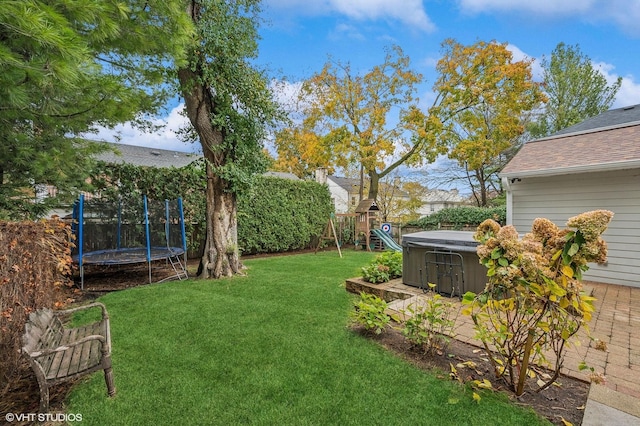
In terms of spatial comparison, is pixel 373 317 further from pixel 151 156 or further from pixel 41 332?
pixel 151 156

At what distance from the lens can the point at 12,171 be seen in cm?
407

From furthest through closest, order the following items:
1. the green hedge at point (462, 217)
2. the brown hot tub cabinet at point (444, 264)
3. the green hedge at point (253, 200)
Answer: the green hedge at point (462, 217), the green hedge at point (253, 200), the brown hot tub cabinet at point (444, 264)

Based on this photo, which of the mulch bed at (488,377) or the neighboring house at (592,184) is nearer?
the mulch bed at (488,377)

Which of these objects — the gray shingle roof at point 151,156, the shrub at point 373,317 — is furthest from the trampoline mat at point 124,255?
the gray shingle roof at point 151,156

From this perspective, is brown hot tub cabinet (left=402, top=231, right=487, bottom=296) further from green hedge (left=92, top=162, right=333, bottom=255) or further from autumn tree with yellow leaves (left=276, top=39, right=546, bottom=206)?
autumn tree with yellow leaves (left=276, top=39, right=546, bottom=206)

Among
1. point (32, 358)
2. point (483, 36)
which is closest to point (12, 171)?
point (32, 358)

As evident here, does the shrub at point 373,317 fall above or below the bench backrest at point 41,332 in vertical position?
below

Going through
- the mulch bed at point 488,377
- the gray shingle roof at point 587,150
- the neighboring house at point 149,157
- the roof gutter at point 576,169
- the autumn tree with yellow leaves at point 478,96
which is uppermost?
the autumn tree with yellow leaves at point 478,96

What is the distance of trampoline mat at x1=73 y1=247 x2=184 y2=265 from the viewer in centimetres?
512

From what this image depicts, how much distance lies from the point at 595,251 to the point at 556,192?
5374mm

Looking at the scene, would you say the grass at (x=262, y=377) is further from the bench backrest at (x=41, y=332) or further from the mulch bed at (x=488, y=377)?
the bench backrest at (x=41, y=332)

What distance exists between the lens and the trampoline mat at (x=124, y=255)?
5.12 m

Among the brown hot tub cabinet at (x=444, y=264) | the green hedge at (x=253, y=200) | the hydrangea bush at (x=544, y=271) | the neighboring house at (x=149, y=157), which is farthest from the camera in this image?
the neighboring house at (x=149, y=157)

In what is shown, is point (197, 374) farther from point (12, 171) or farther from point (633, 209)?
point (633, 209)
